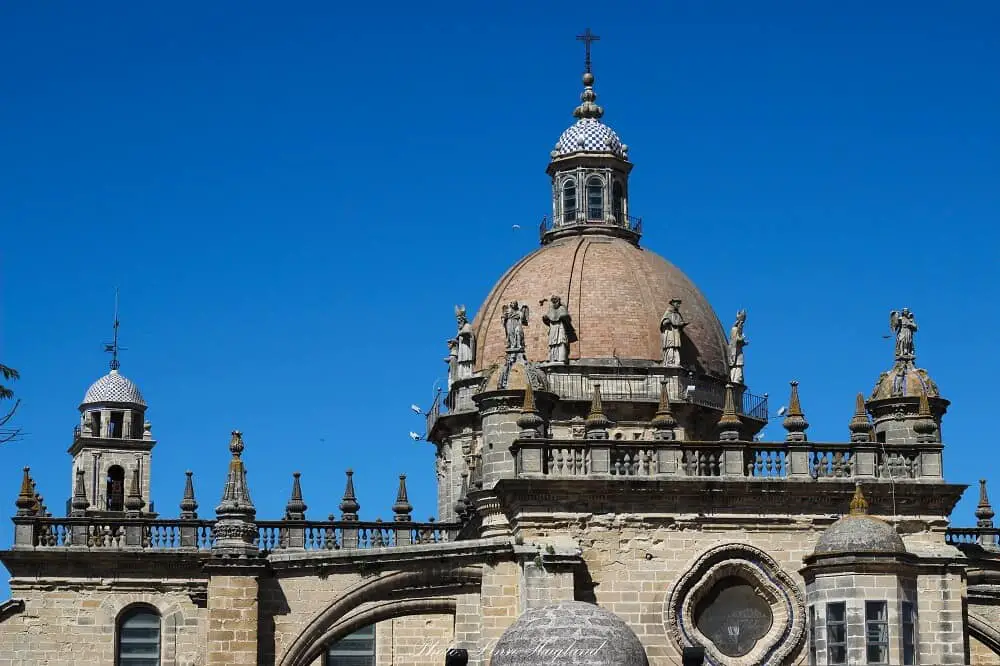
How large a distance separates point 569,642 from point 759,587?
1105 centimetres

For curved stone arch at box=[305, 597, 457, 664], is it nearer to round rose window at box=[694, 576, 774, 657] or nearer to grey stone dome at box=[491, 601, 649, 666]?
round rose window at box=[694, 576, 774, 657]

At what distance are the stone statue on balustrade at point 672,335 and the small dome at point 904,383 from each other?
18.2 m

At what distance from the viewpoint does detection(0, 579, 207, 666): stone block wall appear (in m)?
51.7

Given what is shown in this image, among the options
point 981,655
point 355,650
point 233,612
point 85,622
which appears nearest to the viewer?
point 233,612

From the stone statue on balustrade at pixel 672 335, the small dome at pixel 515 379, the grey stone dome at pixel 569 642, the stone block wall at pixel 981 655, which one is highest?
the stone statue on balustrade at pixel 672 335

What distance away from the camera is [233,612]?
152 ft

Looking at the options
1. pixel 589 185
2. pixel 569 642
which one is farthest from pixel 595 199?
pixel 569 642

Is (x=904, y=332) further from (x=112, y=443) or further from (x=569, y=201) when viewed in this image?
(x=112, y=443)

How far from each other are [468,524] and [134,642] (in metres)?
8.19

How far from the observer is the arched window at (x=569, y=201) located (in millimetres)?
69312

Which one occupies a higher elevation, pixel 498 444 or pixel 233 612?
pixel 498 444

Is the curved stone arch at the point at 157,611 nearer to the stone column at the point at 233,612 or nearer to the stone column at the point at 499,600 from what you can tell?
the stone column at the point at 233,612

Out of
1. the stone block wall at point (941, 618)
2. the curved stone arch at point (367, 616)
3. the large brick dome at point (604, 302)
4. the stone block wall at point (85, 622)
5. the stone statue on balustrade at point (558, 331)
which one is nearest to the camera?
the stone block wall at point (941, 618)

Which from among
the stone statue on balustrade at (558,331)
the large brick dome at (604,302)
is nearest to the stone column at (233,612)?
the stone statue on balustrade at (558,331)
